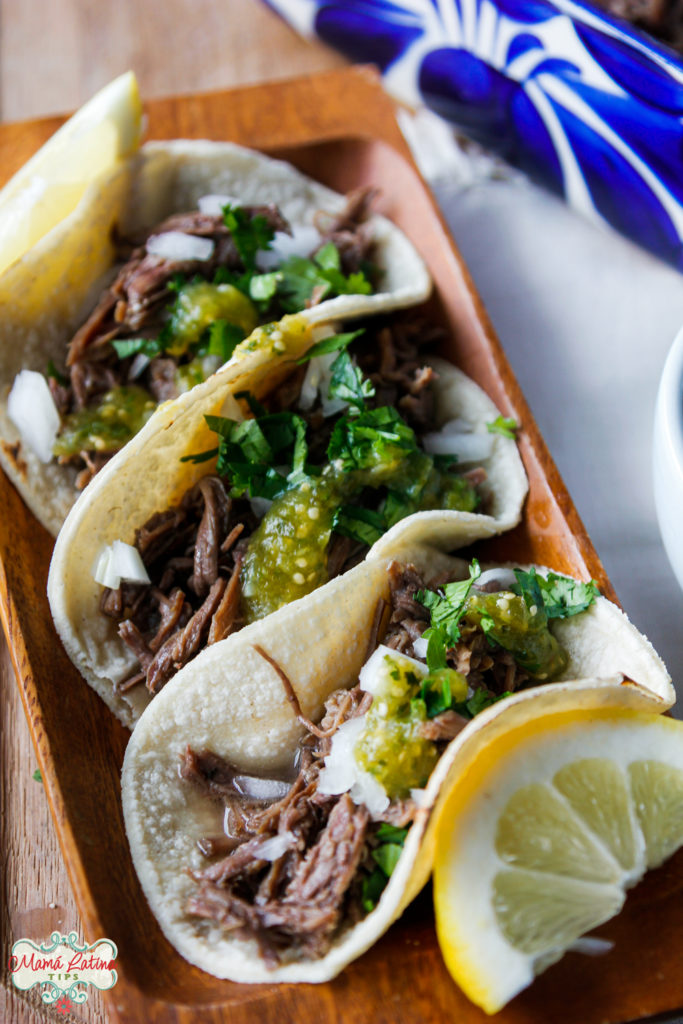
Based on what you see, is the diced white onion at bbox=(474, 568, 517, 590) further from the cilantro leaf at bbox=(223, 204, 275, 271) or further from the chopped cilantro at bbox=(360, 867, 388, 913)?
the cilantro leaf at bbox=(223, 204, 275, 271)

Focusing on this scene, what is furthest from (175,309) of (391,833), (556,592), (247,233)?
(391,833)

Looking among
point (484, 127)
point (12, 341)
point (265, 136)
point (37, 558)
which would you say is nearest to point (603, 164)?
point (484, 127)

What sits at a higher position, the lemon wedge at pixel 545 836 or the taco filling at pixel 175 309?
the taco filling at pixel 175 309

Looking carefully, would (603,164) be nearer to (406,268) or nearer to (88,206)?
(406,268)

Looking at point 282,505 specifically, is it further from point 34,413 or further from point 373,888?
point 373,888

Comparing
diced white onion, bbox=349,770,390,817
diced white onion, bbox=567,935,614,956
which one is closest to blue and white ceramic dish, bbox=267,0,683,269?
diced white onion, bbox=349,770,390,817

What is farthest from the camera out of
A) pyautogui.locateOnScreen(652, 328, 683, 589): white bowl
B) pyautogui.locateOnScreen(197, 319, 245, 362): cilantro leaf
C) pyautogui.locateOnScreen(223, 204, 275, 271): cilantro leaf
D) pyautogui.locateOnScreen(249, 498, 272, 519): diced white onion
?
pyautogui.locateOnScreen(223, 204, 275, 271): cilantro leaf

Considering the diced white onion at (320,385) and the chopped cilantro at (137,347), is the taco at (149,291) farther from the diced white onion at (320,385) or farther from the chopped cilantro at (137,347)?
the diced white onion at (320,385)

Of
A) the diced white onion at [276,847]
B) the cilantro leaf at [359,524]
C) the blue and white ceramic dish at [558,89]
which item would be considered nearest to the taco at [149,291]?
the cilantro leaf at [359,524]
